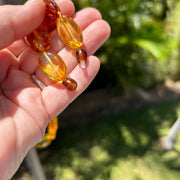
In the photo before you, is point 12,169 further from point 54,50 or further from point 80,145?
point 80,145

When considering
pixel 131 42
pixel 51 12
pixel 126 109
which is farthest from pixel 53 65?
pixel 126 109

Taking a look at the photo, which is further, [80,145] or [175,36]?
[175,36]

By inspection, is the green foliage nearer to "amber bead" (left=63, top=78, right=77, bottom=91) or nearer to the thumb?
"amber bead" (left=63, top=78, right=77, bottom=91)

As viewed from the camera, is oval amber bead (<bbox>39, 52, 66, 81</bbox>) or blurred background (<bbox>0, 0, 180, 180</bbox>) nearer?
oval amber bead (<bbox>39, 52, 66, 81</bbox>)

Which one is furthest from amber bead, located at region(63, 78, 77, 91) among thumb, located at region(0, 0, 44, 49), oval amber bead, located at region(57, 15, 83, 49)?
thumb, located at region(0, 0, 44, 49)

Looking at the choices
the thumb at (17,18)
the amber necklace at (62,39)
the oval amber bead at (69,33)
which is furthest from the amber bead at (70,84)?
the thumb at (17,18)

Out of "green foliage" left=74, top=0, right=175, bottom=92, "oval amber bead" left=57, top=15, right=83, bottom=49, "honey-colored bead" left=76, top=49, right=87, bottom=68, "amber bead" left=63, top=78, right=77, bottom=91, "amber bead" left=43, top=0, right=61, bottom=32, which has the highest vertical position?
"amber bead" left=43, top=0, right=61, bottom=32

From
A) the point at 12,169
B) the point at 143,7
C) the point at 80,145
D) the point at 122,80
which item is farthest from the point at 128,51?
the point at 12,169

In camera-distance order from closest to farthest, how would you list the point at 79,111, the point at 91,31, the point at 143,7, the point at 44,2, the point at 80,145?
1. the point at 44,2
2. the point at 91,31
3. the point at 80,145
4. the point at 143,7
5. the point at 79,111
